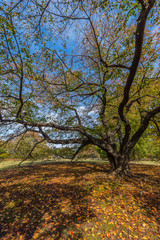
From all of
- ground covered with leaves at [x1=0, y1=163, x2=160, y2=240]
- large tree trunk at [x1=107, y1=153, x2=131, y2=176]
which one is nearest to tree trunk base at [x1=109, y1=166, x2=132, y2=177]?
large tree trunk at [x1=107, y1=153, x2=131, y2=176]

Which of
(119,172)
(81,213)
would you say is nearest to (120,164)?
(119,172)

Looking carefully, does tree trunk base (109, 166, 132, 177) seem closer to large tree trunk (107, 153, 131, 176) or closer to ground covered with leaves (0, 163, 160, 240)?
large tree trunk (107, 153, 131, 176)

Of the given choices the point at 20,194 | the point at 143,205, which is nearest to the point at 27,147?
the point at 20,194

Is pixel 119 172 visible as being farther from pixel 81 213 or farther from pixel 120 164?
pixel 81 213

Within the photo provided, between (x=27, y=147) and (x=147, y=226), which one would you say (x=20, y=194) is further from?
(x=147, y=226)

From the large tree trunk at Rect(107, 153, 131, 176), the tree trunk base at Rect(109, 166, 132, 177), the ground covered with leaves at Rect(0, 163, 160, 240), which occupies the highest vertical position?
the large tree trunk at Rect(107, 153, 131, 176)

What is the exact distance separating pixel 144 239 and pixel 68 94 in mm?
7181

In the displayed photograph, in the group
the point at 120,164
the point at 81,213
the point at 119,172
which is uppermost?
the point at 120,164

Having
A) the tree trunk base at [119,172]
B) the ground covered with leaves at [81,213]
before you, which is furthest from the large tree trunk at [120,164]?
the ground covered with leaves at [81,213]

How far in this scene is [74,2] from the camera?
3781 millimetres

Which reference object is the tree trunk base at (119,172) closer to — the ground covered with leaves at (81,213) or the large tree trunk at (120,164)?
the large tree trunk at (120,164)

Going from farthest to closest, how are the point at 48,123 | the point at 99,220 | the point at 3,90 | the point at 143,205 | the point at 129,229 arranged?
1. the point at 48,123
2. the point at 3,90
3. the point at 143,205
4. the point at 99,220
5. the point at 129,229

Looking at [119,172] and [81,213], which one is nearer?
[81,213]

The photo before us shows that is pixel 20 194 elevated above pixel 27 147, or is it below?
below
